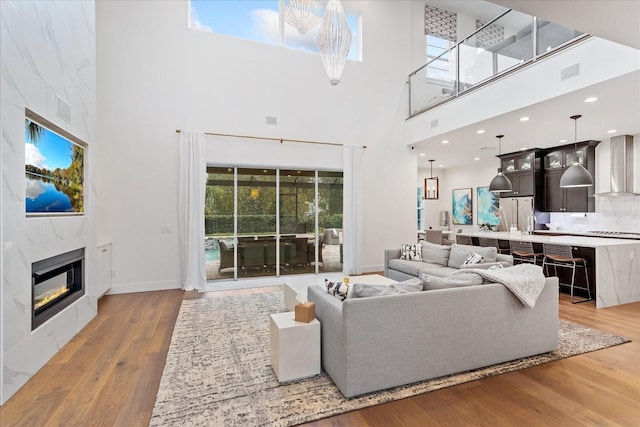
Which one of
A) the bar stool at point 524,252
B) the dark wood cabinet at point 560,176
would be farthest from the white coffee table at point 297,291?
the dark wood cabinet at point 560,176

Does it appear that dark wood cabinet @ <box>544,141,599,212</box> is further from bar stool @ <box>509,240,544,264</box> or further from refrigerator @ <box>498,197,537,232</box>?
bar stool @ <box>509,240,544,264</box>

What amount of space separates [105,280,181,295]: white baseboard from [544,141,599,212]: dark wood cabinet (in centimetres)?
840

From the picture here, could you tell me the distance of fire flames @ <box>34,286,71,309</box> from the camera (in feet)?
9.79

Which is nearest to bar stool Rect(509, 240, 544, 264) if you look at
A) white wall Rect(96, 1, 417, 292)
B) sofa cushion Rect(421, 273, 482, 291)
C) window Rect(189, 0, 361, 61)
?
white wall Rect(96, 1, 417, 292)

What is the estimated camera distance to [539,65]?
428 cm

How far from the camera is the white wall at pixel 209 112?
214 inches

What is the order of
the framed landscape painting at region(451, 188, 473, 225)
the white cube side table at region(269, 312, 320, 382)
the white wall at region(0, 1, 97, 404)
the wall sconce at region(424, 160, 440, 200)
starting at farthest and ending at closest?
the framed landscape painting at region(451, 188, 473, 225)
the wall sconce at region(424, 160, 440, 200)
the white cube side table at region(269, 312, 320, 382)
the white wall at region(0, 1, 97, 404)

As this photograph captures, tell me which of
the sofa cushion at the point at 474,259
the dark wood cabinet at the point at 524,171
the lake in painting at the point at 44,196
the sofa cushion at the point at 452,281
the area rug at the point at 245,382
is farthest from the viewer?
the dark wood cabinet at the point at 524,171

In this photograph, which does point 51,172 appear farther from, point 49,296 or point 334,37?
point 334,37

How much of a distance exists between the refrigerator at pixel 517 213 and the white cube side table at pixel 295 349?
684 cm

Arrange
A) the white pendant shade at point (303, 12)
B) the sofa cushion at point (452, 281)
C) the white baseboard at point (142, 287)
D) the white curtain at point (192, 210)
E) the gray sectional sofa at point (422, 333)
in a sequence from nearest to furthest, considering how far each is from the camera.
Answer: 1. the gray sectional sofa at point (422, 333)
2. the sofa cushion at point (452, 281)
3. the white pendant shade at point (303, 12)
4. the white baseboard at point (142, 287)
5. the white curtain at point (192, 210)

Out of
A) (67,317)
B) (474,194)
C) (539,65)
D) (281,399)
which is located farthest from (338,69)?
→ (474,194)

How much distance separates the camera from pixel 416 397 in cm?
236

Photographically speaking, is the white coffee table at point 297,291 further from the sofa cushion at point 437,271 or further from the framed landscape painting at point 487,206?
the framed landscape painting at point 487,206
